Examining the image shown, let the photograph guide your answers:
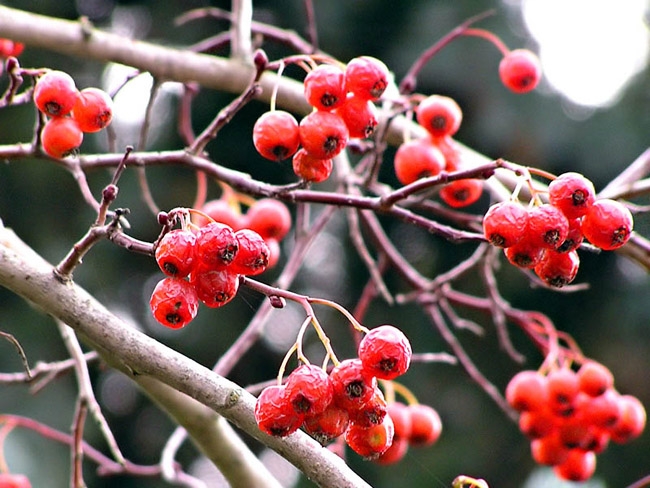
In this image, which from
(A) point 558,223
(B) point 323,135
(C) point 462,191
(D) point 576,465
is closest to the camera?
(A) point 558,223

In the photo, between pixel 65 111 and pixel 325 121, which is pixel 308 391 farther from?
pixel 65 111

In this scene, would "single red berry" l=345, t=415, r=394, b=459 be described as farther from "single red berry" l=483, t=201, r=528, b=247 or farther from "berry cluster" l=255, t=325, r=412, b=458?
"single red berry" l=483, t=201, r=528, b=247

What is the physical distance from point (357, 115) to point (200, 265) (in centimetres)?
47

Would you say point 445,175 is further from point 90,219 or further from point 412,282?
point 90,219

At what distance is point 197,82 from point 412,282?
2.52 feet

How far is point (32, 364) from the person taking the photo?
455 centimetres

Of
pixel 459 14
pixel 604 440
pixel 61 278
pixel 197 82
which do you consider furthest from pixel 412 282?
pixel 459 14

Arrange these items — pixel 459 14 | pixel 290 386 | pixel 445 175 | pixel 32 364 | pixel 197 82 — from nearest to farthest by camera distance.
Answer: pixel 290 386 → pixel 445 175 → pixel 197 82 → pixel 32 364 → pixel 459 14

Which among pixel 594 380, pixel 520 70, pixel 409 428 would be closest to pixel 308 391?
pixel 409 428

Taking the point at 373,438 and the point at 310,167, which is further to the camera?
the point at 310,167

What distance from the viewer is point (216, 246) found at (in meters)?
1.09

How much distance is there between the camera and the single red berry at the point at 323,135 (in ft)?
4.57

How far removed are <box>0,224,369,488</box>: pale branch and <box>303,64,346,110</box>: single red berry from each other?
52cm

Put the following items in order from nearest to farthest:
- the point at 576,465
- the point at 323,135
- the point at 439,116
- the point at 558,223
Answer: the point at 558,223, the point at 323,135, the point at 439,116, the point at 576,465
